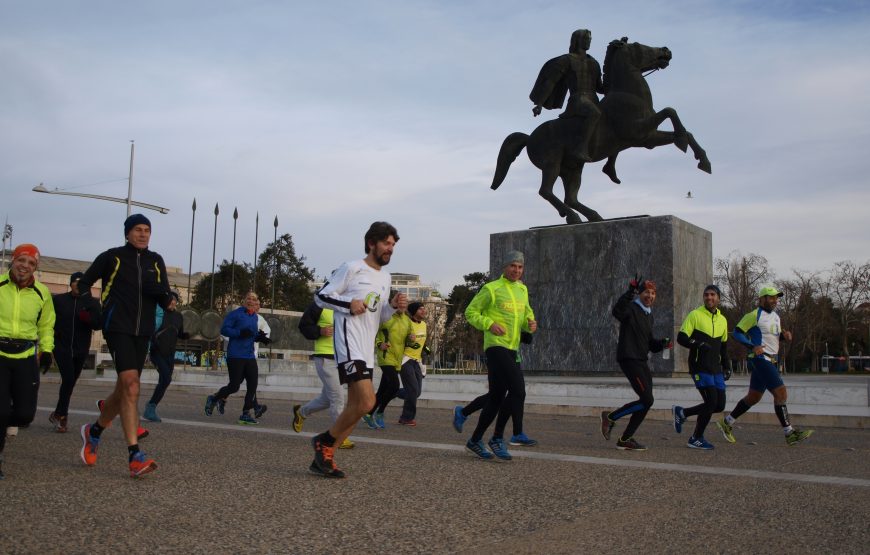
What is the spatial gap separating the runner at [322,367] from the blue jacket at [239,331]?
1583 millimetres

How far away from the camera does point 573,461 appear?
7.01m

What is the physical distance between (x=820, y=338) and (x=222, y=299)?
46301 millimetres

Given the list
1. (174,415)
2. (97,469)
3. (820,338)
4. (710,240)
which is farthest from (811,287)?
(97,469)

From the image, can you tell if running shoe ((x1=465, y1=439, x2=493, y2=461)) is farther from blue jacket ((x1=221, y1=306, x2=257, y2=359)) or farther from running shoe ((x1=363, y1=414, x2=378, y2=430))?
blue jacket ((x1=221, y1=306, x2=257, y2=359))

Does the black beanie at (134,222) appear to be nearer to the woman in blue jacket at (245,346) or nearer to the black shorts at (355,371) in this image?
the black shorts at (355,371)

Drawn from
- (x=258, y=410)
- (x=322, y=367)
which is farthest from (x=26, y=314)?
(x=258, y=410)

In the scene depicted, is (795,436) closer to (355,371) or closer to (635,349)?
(635,349)

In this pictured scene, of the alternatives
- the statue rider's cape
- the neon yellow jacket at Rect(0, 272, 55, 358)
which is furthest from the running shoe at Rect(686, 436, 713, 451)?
the statue rider's cape

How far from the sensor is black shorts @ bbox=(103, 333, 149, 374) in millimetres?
5770

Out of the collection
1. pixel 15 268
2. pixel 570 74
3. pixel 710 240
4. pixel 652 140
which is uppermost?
pixel 570 74

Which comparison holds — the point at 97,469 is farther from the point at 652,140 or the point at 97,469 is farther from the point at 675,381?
the point at 652,140

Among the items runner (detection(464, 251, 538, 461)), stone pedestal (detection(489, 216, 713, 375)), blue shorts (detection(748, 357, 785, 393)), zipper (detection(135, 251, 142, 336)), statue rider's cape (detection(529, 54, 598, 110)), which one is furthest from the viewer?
statue rider's cape (detection(529, 54, 598, 110))

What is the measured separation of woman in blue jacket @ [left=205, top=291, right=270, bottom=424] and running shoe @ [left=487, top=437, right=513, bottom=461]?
13.8ft

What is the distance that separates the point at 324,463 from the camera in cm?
575
